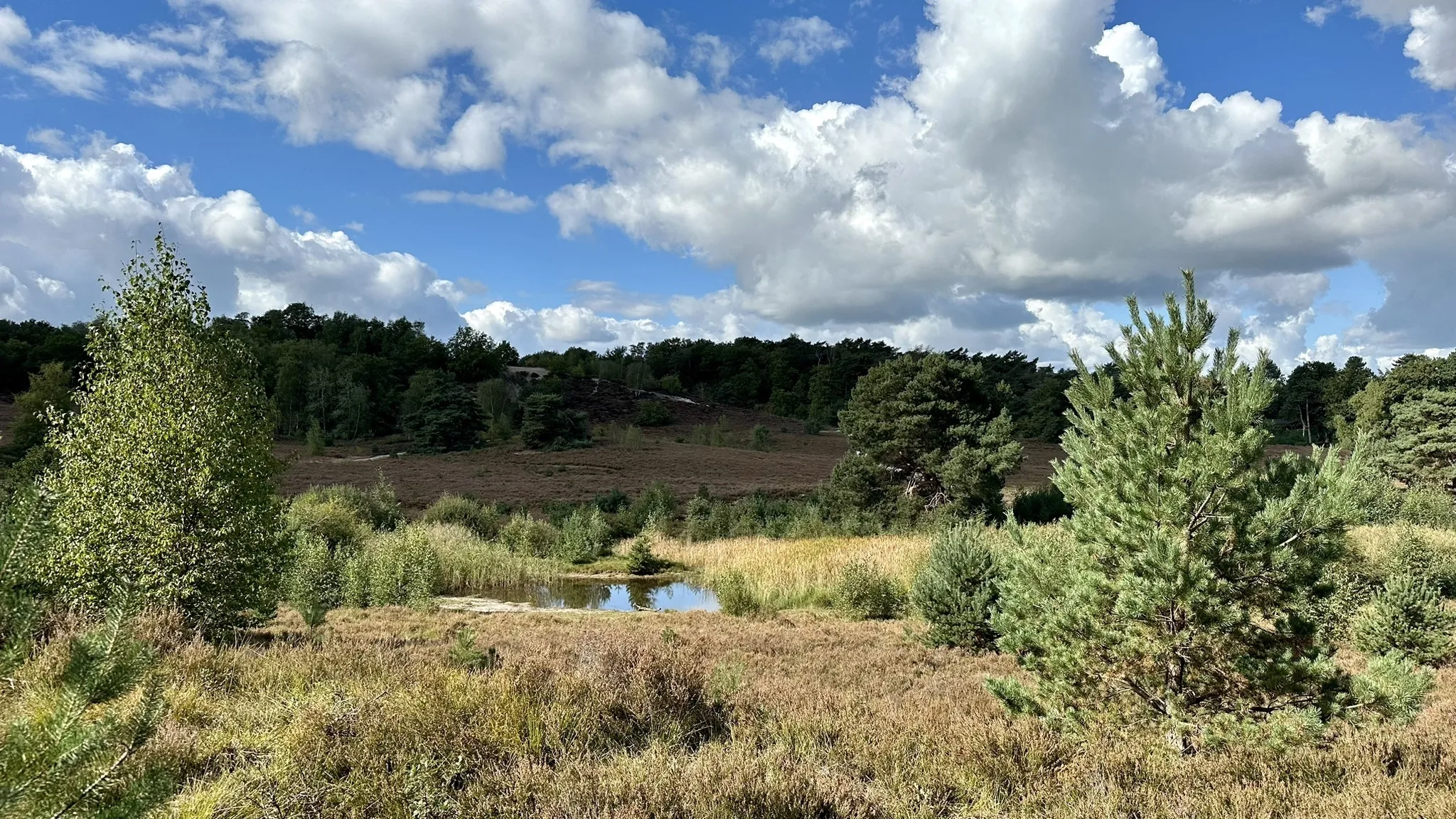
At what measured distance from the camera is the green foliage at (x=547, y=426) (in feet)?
153

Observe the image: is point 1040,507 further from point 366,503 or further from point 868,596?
point 366,503

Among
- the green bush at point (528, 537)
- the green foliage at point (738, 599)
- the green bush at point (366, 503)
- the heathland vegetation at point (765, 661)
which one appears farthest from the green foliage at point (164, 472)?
the green bush at point (528, 537)

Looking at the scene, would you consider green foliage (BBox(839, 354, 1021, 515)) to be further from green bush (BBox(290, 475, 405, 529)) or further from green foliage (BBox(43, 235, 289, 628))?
green foliage (BBox(43, 235, 289, 628))

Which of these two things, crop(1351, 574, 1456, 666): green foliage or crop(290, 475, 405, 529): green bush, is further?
crop(290, 475, 405, 529): green bush

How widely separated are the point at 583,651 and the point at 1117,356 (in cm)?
502

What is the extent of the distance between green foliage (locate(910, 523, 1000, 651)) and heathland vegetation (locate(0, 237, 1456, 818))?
0.14ft

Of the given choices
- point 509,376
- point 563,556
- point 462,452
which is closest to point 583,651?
point 563,556

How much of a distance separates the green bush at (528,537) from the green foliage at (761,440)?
30888 mm

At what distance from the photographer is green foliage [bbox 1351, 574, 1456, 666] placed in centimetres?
962

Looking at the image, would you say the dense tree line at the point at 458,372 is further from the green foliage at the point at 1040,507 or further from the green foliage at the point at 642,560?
the green foliage at the point at 642,560

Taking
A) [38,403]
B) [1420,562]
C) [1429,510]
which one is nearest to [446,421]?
[38,403]

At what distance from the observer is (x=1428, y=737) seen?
18.6 feet

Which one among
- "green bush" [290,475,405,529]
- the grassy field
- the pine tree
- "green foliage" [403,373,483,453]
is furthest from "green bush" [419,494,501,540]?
the pine tree

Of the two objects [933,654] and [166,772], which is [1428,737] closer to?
[933,654]
